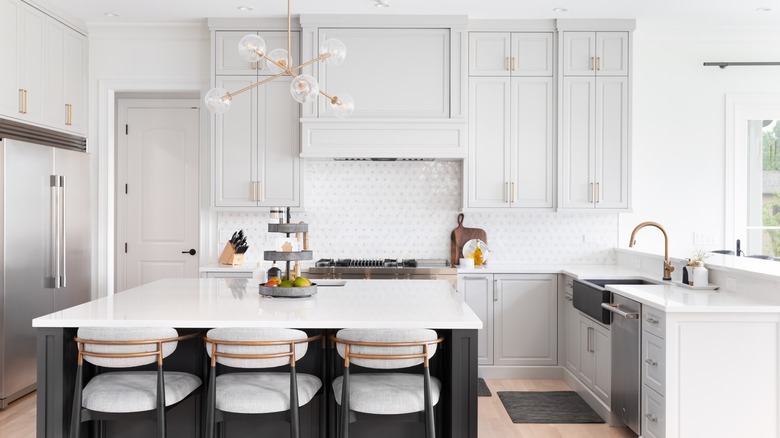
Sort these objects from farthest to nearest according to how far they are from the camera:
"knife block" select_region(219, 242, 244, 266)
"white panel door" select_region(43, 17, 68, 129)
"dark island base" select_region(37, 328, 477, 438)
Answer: "knife block" select_region(219, 242, 244, 266)
"white panel door" select_region(43, 17, 68, 129)
"dark island base" select_region(37, 328, 477, 438)

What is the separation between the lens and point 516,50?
5004 millimetres

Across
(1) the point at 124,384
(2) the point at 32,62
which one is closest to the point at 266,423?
(1) the point at 124,384

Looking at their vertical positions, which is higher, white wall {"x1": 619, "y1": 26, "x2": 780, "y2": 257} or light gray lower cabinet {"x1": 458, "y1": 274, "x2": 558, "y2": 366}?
white wall {"x1": 619, "y1": 26, "x2": 780, "y2": 257}

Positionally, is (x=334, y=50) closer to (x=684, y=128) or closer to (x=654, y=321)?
(x=654, y=321)

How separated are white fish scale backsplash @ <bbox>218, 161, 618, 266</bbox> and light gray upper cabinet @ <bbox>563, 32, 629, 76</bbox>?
1.26 m

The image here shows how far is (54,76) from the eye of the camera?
15.4 ft

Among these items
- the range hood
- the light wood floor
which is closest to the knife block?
the range hood

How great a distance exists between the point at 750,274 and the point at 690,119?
8.42ft

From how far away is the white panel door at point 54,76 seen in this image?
461 cm

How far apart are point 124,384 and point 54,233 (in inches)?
90.8

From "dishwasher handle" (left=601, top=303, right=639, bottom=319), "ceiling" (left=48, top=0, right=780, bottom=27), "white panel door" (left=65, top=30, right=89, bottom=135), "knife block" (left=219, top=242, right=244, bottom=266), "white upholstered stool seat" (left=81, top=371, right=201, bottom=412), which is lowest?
"white upholstered stool seat" (left=81, top=371, right=201, bottom=412)

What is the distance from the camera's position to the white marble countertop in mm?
2551

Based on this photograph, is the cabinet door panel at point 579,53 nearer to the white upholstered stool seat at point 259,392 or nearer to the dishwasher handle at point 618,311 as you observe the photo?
the dishwasher handle at point 618,311

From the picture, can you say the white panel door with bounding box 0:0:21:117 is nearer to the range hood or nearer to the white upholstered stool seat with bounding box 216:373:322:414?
the range hood
